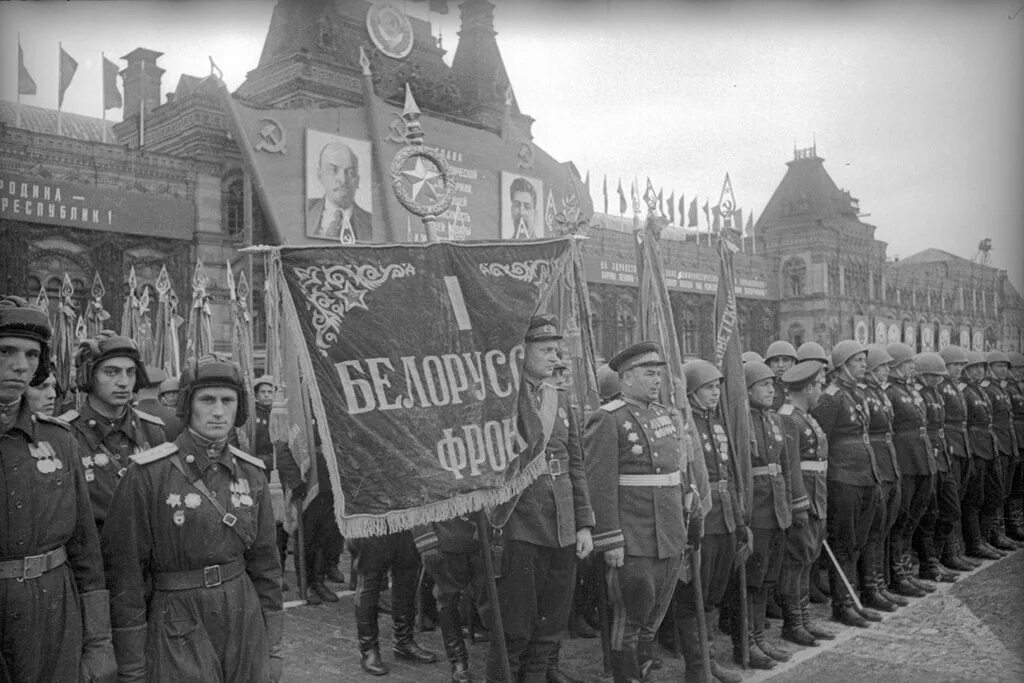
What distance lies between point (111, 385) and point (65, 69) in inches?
977

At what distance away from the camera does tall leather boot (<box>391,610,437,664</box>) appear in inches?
221

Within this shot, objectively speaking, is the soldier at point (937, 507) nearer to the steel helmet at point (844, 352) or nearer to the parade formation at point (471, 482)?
the parade formation at point (471, 482)

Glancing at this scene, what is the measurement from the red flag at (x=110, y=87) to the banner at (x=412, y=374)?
25.1 metres

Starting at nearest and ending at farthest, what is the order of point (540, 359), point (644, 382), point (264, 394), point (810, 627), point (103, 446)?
point (103, 446) → point (540, 359) → point (644, 382) → point (810, 627) → point (264, 394)

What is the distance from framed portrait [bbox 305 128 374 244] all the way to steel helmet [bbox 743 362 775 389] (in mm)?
16492

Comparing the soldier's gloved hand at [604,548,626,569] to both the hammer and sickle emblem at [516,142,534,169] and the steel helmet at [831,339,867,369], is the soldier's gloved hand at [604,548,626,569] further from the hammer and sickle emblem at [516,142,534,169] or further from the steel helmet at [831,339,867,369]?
the hammer and sickle emblem at [516,142,534,169]

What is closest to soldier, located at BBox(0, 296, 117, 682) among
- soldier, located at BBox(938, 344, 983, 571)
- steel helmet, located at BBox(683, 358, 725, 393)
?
steel helmet, located at BBox(683, 358, 725, 393)

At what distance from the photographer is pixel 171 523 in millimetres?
3055

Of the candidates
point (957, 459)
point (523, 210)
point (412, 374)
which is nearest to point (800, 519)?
point (412, 374)

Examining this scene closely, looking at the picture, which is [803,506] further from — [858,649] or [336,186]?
[336,186]

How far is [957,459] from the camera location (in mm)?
8617

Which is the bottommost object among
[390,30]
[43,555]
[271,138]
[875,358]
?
[43,555]

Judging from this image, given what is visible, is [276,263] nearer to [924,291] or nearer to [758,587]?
[758,587]

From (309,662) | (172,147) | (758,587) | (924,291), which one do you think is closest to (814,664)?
(758,587)
